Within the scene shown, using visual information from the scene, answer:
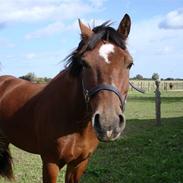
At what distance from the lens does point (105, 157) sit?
23.4 ft

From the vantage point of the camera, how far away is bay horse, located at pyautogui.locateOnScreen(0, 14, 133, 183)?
2838 millimetres

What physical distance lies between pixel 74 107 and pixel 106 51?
86 cm

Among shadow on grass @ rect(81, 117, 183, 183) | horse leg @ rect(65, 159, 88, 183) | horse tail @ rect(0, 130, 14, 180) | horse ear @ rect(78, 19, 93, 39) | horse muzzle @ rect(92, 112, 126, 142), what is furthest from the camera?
shadow on grass @ rect(81, 117, 183, 183)

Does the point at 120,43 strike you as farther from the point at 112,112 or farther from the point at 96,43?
the point at 112,112

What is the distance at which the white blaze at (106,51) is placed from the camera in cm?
296

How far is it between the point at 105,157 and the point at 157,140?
5.99 feet

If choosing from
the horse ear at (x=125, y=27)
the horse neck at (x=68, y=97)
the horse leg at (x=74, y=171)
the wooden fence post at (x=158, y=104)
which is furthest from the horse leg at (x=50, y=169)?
the wooden fence post at (x=158, y=104)

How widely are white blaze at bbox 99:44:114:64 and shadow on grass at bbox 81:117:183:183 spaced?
9.45 feet

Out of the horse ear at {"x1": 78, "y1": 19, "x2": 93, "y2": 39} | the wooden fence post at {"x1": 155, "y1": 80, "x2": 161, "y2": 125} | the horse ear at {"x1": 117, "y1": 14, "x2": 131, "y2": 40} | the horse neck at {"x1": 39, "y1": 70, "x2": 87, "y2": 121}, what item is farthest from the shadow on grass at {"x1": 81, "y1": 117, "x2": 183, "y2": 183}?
the wooden fence post at {"x1": 155, "y1": 80, "x2": 161, "y2": 125}

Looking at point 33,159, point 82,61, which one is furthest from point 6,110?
point 33,159

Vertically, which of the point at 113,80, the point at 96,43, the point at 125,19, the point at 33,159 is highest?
the point at 125,19

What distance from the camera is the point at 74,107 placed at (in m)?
3.66

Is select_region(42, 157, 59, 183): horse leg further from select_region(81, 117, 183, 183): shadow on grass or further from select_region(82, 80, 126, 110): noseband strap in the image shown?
select_region(81, 117, 183, 183): shadow on grass

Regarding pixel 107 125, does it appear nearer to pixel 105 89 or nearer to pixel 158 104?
pixel 105 89
